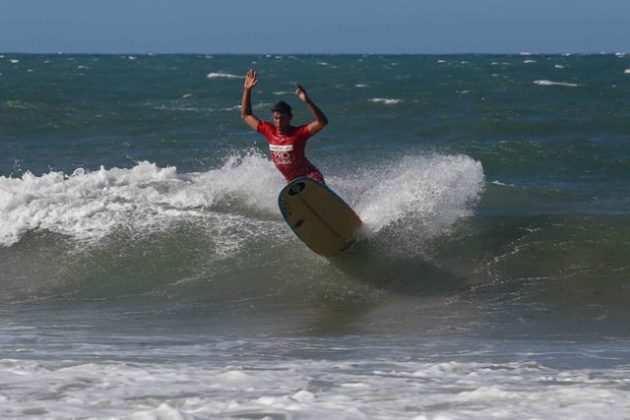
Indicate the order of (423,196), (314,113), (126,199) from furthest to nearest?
(126,199) < (423,196) < (314,113)

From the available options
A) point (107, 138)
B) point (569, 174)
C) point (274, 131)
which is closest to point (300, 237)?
point (274, 131)

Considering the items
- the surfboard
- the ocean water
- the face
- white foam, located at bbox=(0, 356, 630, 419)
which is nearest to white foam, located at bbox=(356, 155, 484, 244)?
the ocean water

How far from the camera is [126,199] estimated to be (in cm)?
1346

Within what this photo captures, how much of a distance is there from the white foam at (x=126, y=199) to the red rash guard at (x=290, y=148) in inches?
72.6

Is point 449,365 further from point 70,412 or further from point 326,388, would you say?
point 70,412

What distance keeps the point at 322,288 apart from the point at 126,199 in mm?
3448

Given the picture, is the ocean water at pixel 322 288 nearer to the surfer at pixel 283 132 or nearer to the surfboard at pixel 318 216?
the surfboard at pixel 318 216

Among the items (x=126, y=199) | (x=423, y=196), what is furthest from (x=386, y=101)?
(x=423, y=196)

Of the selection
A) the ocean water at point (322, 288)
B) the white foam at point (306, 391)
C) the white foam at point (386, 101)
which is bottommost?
the white foam at point (306, 391)

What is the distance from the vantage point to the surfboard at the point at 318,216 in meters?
10.8

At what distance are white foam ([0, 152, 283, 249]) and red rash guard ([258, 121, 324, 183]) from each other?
6.05 ft

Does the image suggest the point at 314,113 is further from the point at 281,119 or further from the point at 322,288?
the point at 322,288

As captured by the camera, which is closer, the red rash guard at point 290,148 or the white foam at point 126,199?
the red rash guard at point 290,148

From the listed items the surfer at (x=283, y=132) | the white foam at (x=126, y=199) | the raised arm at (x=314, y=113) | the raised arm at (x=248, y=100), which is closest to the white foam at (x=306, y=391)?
the raised arm at (x=314, y=113)
